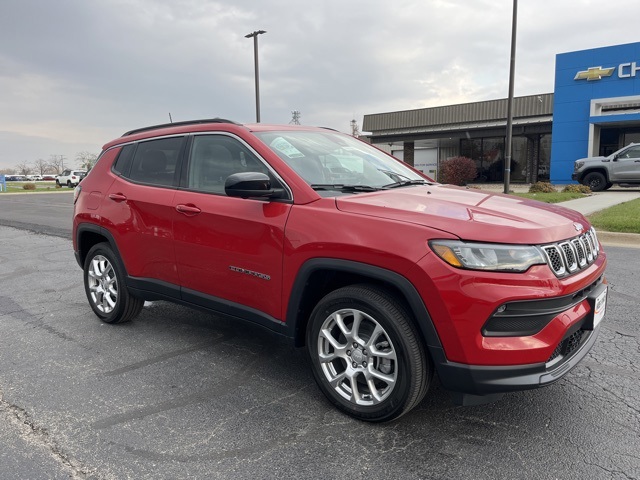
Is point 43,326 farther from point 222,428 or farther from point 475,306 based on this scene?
point 475,306

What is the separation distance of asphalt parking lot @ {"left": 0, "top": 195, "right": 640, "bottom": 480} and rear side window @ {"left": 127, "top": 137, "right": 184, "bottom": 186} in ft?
4.59

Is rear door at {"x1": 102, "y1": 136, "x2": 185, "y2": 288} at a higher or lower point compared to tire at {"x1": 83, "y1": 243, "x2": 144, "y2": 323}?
higher

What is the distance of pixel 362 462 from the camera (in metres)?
2.47

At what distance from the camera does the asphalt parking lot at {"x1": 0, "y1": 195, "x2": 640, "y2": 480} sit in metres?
2.45

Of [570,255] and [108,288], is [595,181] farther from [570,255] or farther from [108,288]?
[108,288]

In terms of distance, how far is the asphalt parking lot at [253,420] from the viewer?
245 cm

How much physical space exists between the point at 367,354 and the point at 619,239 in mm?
7793

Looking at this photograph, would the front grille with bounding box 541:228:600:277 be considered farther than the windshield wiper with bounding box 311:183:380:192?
No

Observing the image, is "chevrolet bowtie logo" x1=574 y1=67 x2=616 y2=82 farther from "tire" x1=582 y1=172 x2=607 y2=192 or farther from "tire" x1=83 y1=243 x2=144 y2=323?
"tire" x1=83 y1=243 x2=144 y2=323

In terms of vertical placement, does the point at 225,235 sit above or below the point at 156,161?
below

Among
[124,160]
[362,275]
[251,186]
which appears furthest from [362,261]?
[124,160]

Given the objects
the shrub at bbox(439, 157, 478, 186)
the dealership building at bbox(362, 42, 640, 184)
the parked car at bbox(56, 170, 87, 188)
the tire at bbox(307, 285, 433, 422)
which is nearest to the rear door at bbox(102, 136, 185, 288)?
the tire at bbox(307, 285, 433, 422)

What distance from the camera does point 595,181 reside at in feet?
59.3

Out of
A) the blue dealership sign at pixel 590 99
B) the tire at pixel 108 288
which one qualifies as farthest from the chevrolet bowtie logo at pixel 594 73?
the tire at pixel 108 288
